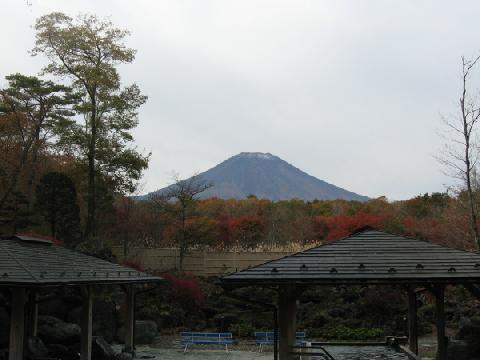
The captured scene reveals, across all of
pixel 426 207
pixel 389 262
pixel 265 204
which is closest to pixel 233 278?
pixel 389 262

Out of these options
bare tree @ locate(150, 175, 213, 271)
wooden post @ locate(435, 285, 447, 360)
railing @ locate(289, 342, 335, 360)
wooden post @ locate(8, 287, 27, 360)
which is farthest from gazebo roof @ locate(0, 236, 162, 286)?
bare tree @ locate(150, 175, 213, 271)

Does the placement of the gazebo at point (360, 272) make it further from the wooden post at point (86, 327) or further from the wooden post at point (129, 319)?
the wooden post at point (129, 319)

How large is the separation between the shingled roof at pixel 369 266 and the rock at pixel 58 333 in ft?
27.7

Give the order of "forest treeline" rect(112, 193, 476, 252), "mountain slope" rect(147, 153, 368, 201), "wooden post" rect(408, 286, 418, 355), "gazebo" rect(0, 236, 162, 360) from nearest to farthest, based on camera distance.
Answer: "gazebo" rect(0, 236, 162, 360), "wooden post" rect(408, 286, 418, 355), "forest treeline" rect(112, 193, 476, 252), "mountain slope" rect(147, 153, 368, 201)

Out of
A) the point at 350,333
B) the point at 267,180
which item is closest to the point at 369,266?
the point at 350,333

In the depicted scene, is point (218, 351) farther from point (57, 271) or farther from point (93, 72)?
point (93, 72)

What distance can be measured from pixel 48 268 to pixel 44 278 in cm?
120

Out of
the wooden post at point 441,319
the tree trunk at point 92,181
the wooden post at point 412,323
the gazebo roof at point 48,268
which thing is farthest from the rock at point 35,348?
the wooden post at point 441,319

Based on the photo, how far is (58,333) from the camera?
1509 cm

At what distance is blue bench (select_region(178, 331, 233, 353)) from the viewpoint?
17.7 m

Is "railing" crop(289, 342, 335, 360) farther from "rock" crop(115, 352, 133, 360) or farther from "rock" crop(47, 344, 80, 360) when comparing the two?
"rock" crop(47, 344, 80, 360)

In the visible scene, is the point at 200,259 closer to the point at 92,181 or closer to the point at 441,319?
the point at 92,181

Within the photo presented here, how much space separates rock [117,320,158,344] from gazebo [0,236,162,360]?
2.74 meters

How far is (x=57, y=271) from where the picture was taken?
35.7 feet
